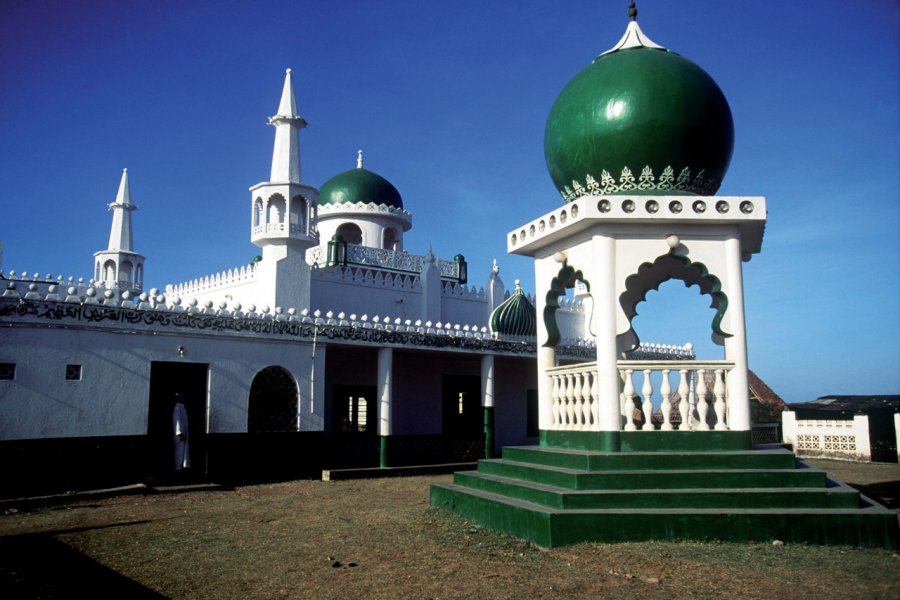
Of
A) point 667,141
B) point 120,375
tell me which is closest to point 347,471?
point 120,375

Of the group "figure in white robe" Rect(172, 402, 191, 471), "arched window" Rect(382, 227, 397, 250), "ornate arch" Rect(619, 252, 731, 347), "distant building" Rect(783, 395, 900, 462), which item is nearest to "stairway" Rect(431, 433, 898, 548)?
"ornate arch" Rect(619, 252, 731, 347)

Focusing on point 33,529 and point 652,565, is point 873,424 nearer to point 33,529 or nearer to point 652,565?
point 652,565

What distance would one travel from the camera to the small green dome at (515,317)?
694 inches

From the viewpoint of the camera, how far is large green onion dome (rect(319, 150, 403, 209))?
23141mm

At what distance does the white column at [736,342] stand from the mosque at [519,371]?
2 cm

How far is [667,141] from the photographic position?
7.74m

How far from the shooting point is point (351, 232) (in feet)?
77.2

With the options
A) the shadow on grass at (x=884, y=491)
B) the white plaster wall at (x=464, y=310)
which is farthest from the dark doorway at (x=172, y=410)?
the shadow on grass at (x=884, y=491)

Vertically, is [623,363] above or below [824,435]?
above

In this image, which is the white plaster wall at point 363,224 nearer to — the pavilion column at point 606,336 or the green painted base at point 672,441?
the pavilion column at point 606,336

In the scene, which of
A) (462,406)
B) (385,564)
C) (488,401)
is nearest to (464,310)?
(462,406)

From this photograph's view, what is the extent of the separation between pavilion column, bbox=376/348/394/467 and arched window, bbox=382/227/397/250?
8.54 metres

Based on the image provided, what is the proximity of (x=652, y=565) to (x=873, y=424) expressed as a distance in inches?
599

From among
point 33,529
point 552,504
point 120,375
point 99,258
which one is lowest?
point 33,529
